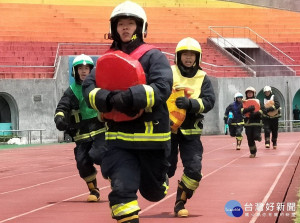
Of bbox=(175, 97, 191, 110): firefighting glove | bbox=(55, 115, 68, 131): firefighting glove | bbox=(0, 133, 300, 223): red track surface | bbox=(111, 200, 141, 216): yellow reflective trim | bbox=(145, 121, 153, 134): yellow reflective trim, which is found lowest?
bbox=(0, 133, 300, 223): red track surface

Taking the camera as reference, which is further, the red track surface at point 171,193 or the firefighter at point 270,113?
the firefighter at point 270,113

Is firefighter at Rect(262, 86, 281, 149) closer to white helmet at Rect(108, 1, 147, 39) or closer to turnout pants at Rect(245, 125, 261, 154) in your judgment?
turnout pants at Rect(245, 125, 261, 154)

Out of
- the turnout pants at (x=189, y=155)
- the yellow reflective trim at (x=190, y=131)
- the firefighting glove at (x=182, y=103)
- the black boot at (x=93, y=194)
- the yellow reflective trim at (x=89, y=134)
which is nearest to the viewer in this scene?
the firefighting glove at (x=182, y=103)

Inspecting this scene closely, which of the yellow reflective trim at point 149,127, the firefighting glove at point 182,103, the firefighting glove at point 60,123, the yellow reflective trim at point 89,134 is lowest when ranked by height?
the yellow reflective trim at point 89,134

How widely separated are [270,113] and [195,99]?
18.0 m

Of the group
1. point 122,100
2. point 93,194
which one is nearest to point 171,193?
point 93,194

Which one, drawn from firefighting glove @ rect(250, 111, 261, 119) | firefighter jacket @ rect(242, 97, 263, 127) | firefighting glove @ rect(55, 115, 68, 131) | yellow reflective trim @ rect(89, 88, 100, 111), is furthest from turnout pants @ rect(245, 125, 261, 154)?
yellow reflective trim @ rect(89, 88, 100, 111)

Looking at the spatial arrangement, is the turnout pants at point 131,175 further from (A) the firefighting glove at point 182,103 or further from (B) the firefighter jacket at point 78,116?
(B) the firefighter jacket at point 78,116

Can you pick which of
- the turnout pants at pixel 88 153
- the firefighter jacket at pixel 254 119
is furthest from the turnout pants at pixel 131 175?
the firefighter jacket at pixel 254 119

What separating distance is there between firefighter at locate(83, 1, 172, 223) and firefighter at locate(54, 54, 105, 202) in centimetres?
451

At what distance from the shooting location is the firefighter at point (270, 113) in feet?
87.8

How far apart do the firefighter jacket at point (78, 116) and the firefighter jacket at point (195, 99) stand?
198 cm

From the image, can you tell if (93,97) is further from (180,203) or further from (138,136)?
(180,203)

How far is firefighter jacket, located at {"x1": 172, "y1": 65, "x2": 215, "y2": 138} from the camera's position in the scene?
9797mm
